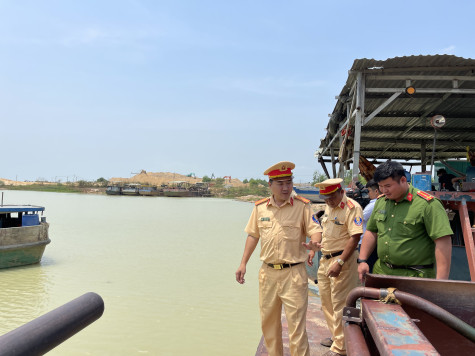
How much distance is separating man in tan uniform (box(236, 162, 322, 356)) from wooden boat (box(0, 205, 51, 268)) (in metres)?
8.30

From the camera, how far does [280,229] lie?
10.8ft

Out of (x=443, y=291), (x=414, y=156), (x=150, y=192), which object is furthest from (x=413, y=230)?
(x=150, y=192)

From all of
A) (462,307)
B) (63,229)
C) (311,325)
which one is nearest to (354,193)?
(311,325)

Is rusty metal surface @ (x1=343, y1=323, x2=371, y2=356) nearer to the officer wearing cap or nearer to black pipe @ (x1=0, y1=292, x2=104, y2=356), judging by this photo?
black pipe @ (x1=0, y1=292, x2=104, y2=356)

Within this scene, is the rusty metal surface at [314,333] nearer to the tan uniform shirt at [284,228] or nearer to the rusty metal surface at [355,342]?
the tan uniform shirt at [284,228]

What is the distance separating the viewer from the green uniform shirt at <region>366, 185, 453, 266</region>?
269 centimetres

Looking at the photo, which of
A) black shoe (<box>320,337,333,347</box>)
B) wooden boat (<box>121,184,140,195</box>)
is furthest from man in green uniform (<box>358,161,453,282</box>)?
wooden boat (<box>121,184,140,195</box>)

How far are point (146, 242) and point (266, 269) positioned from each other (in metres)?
12.5

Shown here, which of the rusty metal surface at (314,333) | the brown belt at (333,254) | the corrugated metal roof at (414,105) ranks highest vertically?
the corrugated metal roof at (414,105)

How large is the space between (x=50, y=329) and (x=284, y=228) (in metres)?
2.60

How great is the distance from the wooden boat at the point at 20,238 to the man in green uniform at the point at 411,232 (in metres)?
9.36

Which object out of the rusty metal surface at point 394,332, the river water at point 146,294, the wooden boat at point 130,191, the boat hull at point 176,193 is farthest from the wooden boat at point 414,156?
the wooden boat at point 130,191

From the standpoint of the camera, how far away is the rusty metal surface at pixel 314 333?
11.8 feet

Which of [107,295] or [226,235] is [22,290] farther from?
[226,235]
